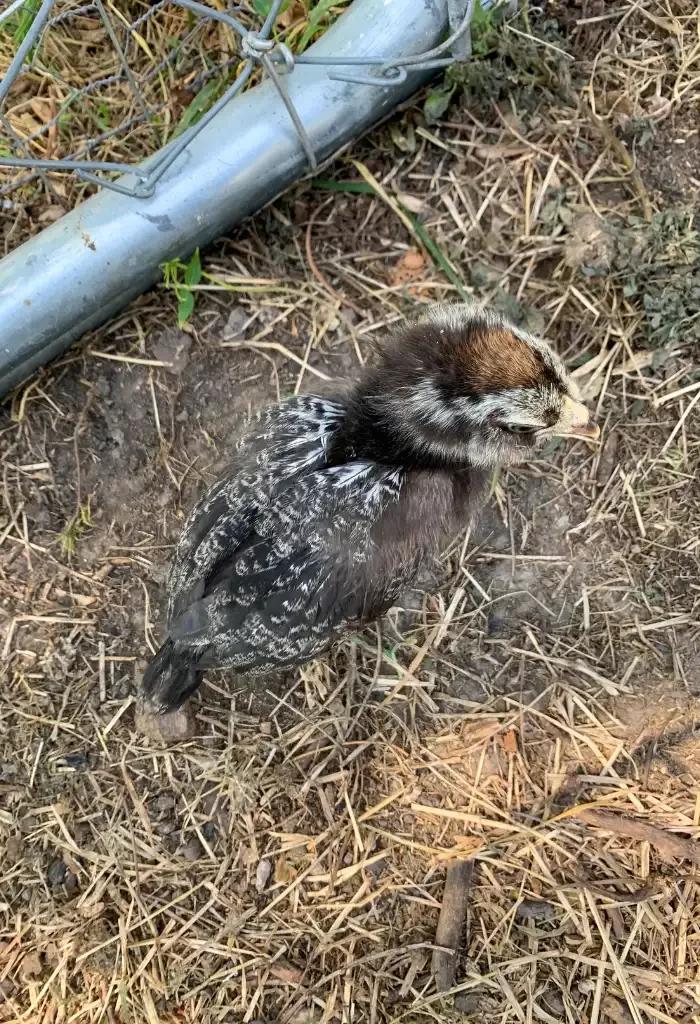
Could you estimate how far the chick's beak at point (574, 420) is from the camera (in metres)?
1.93

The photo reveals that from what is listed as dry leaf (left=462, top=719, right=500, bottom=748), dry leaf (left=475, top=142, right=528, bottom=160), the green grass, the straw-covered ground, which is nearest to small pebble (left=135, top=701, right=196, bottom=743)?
the straw-covered ground

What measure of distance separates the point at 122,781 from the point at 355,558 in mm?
1161

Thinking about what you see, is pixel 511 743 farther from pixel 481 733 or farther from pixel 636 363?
pixel 636 363

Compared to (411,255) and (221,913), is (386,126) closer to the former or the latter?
(411,255)

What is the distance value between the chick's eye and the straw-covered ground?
48cm

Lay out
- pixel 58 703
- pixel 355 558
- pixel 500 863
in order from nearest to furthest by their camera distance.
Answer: pixel 355 558 < pixel 500 863 < pixel 58 703

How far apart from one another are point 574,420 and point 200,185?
4.49ft

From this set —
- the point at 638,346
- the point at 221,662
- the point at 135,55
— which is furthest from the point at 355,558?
the point at 135,55

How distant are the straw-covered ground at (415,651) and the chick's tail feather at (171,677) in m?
0.21

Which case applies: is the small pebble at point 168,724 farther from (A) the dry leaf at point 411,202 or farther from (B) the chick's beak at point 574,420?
(A) the dry leaf at point 411,202

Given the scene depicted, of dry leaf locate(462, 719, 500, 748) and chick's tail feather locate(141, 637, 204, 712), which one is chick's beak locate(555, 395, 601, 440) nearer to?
dry leaf locate(462, 719, 500, 748)

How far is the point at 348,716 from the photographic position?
7.69ft

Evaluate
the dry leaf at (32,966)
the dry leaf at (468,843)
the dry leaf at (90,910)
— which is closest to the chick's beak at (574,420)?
the dry leaf at (468,843)

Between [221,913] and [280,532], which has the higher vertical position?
[280,532]
